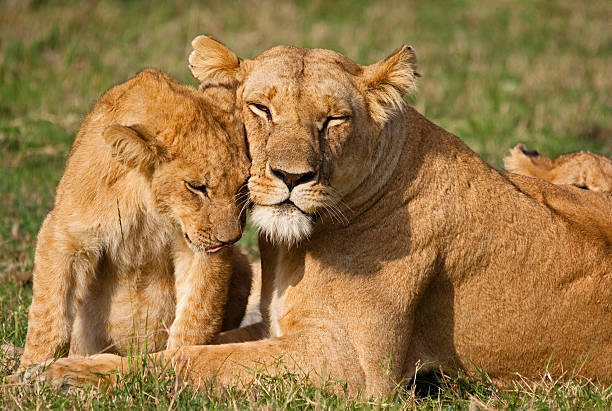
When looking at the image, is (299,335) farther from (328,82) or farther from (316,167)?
(328,82)

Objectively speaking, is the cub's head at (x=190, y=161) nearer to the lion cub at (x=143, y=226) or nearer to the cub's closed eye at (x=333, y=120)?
the lion cub at (x=143, y=226)

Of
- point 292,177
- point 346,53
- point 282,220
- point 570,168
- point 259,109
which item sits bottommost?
point 282,220

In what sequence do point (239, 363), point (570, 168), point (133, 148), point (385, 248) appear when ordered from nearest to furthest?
point (133, 148) → point (239, 363) → point (385, 248) → point (570, 168)

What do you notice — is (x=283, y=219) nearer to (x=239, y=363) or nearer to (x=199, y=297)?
(x=239, y=363)

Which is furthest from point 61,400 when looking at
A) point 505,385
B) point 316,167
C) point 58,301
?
point 505,385

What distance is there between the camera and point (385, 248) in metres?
4.19

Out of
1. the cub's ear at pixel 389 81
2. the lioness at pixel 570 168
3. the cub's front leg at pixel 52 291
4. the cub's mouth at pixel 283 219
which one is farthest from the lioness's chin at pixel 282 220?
the lioness at pixel 570 168

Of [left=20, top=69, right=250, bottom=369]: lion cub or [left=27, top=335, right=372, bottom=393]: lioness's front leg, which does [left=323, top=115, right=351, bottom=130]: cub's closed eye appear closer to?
[left=20, top=69, right=250, bottom=369]: lion cub

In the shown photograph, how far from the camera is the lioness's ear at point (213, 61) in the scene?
4.16 m

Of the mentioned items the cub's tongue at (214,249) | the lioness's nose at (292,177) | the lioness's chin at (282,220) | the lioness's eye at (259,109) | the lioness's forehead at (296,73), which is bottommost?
the cub's tongue at (214,249)

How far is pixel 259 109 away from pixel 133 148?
57 centimetres

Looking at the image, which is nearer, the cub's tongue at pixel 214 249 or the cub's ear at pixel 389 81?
the cub's tongue at pixel 214 249

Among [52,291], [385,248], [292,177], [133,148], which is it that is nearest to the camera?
[292,177]

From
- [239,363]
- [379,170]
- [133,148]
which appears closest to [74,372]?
[239,363]
